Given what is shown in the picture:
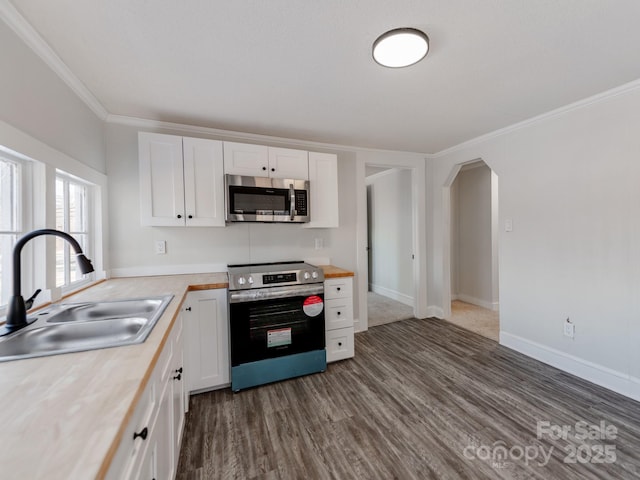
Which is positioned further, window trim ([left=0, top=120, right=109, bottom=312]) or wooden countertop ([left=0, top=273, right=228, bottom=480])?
window trim ([left=0, top=120, right=109, bottom=312])

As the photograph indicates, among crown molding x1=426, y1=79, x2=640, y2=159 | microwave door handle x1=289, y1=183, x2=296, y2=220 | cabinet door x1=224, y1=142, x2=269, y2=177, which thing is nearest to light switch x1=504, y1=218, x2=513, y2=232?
crown molding x1=426, y1=79, x2=640, y2=159

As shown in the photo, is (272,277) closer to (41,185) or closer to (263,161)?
(263,161)

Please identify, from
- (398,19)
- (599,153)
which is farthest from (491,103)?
(398,19)

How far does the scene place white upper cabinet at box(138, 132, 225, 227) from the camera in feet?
7.51

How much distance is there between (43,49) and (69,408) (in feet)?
6.34

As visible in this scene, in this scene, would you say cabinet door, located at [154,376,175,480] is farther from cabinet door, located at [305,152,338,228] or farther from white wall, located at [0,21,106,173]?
cabinet door, located at [305,152,338,228]

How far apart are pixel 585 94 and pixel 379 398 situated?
2.92 metres

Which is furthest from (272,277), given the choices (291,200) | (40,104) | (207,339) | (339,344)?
(40,104)

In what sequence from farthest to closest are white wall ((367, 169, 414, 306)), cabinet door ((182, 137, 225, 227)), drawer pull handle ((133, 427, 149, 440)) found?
1. white wall ((367, 169, 414, 306))
2. cabinet door ((182, 137, 225, 227))
3. drawer pull handle ((133, 427, 149, 440))

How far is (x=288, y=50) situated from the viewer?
5.21 feet

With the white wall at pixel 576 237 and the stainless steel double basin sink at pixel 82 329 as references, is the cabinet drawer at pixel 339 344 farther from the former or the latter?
the white wall at pixel 576 237

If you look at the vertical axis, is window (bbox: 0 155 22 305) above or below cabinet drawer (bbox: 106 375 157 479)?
above

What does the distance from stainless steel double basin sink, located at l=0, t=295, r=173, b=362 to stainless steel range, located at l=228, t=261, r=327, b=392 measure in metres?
0.64

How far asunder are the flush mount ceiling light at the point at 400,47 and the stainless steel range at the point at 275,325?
1.64m
